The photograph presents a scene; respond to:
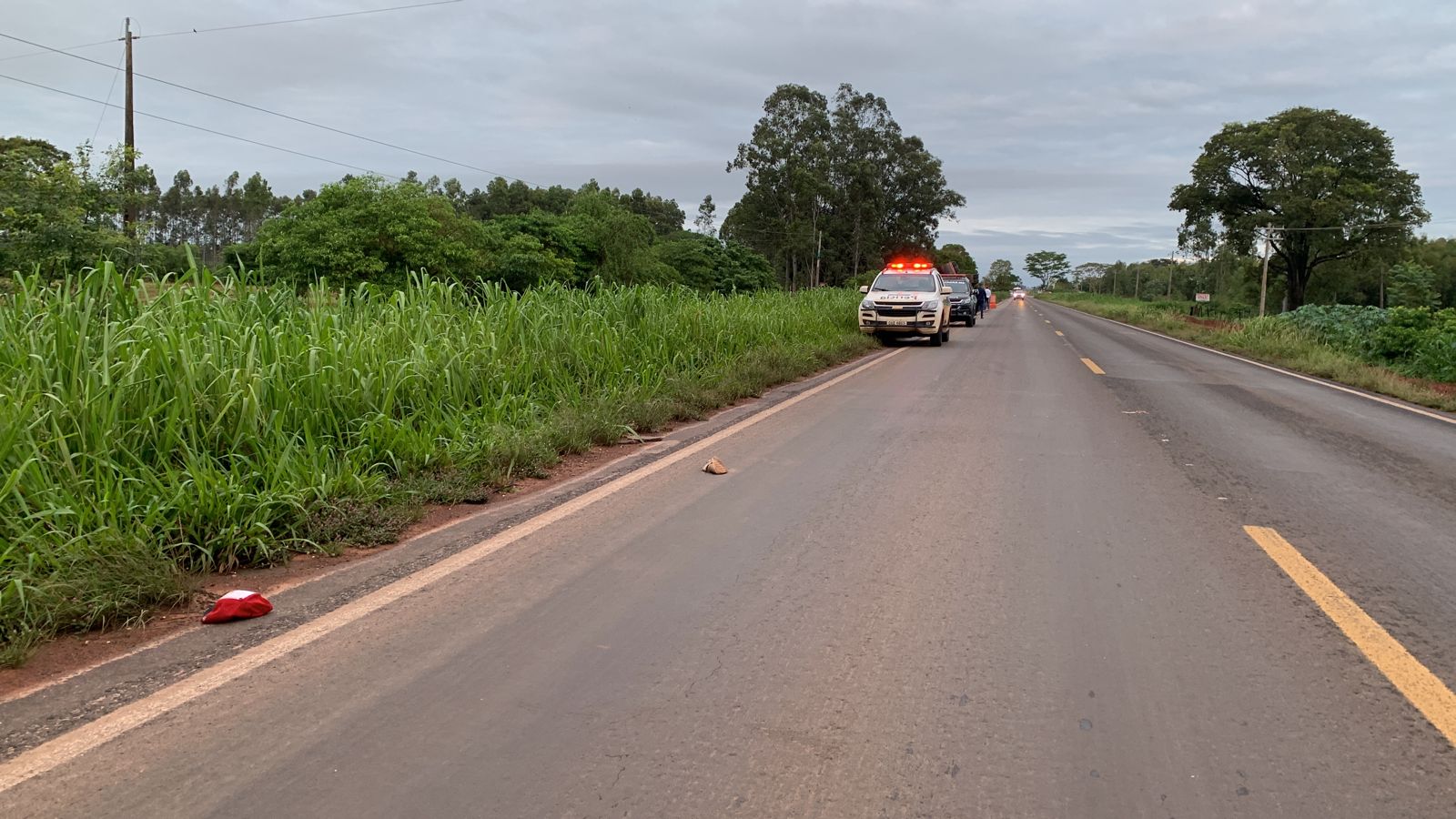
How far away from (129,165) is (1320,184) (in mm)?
55316

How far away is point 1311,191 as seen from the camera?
1965 inches

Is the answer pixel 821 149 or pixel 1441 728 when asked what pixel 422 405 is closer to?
pixel 1441 728

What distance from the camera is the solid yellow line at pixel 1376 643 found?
10.0 feet

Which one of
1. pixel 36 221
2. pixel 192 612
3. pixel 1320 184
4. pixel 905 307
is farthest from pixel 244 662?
pixel 1320 184

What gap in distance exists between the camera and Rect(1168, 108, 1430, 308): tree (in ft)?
160

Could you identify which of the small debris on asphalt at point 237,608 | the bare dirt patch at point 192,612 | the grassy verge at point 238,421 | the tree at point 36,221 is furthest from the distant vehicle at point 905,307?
the small debris on asphalt at point 237,608

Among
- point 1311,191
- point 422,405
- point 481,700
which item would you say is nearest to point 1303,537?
point 481,700

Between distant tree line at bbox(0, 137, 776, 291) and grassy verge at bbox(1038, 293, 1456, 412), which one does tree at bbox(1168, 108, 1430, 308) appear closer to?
grassy verge at bbox(1038, 293, 1456, 412)

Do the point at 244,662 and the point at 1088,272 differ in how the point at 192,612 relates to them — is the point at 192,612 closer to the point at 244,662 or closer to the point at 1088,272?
the point at 244,662

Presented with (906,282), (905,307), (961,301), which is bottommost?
(905,307)

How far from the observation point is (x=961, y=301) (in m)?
33.8

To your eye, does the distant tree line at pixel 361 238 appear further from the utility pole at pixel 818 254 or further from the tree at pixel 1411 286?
the tree at pixel 1411 286

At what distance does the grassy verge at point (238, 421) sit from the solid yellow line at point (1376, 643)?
15.1ft

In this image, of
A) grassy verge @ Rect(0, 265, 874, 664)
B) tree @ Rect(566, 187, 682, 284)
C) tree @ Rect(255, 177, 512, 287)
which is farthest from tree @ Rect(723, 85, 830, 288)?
grassy verge @ Rect(0, 265, 874, 664)
